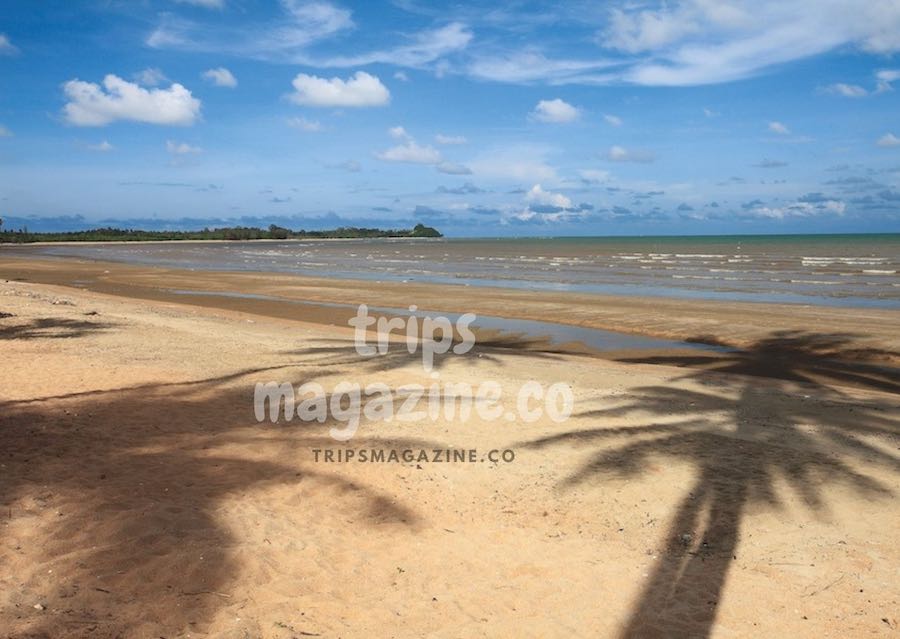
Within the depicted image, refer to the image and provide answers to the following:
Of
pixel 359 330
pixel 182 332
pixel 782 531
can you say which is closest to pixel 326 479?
pixel 782 531

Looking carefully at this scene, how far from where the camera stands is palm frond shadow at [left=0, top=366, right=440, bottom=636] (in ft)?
14.1

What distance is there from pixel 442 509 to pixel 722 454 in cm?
343

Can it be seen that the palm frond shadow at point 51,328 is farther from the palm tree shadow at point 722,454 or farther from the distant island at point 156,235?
the distant island at point 156,235

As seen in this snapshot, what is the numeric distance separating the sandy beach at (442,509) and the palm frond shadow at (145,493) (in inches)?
0.9

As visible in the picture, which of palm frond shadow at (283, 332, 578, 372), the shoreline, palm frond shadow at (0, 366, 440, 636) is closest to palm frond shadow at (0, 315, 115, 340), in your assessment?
palm frond shadow at (283, 332, 578, 372)

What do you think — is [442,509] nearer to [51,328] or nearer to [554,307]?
[51,328]

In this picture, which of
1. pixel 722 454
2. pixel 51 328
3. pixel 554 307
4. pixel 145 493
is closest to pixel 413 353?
pixel 722 454

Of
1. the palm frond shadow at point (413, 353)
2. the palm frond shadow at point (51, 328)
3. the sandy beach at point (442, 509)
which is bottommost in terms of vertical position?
the sandy beach at point (442, 509)

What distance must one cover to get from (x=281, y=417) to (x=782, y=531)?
230 inches

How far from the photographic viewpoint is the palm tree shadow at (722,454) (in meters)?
4.80

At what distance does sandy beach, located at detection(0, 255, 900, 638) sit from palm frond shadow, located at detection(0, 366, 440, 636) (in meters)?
0.02

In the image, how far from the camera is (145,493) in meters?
5.95

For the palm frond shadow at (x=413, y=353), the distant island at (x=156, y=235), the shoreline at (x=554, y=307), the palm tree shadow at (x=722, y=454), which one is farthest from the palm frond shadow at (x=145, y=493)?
the distant island at (x=156, y=235)

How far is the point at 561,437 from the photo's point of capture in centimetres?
799
